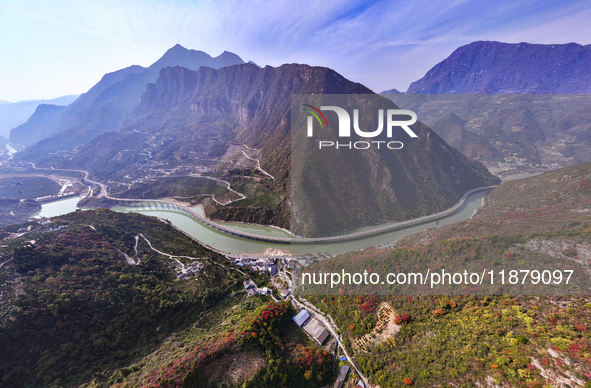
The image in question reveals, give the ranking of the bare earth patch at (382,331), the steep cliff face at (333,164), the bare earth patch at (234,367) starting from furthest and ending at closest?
the steep cliff face at (333,164), the bare earth patch at (382,331), the bare earth patch at (234,367)

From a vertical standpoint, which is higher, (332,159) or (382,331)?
(332,159)

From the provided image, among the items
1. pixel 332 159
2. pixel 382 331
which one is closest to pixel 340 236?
pixel 332 159

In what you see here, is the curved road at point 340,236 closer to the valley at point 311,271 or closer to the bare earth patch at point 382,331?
the valley at point 311,271

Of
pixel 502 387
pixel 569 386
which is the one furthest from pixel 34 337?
pixel 569 386

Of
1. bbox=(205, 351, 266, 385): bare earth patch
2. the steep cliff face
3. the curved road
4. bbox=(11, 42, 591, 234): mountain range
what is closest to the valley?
bbox=(205, 351, 266, 385): bare earth patch

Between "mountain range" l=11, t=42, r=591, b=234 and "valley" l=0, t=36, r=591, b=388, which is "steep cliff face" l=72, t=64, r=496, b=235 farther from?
"valley" l=0, t=36, r=591, b=388

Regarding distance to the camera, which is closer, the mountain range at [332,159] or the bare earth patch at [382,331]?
the bare earth patch at [382,331]

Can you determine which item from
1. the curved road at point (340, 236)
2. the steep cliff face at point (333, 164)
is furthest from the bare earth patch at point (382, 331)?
the steep cliff face at point (333, 164)

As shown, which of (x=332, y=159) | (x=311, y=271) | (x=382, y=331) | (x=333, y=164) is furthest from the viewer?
(x=332, y=159)

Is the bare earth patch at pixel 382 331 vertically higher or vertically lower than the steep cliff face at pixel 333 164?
lower

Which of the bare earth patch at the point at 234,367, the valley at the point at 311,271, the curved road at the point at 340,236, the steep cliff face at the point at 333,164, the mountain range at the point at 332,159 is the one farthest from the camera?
the mountain range at the point at 332,159

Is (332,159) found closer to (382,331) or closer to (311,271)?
(311,271)

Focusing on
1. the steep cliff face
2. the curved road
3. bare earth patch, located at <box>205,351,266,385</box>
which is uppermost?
the steep cliff face
